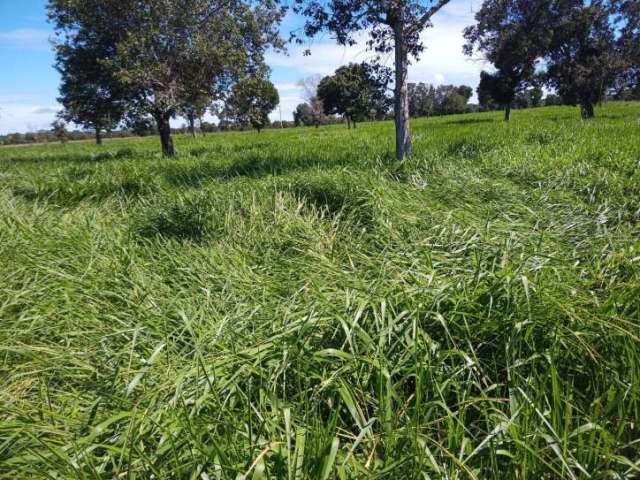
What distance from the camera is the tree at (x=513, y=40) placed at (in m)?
15.1

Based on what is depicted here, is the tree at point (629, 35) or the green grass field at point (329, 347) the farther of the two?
the tree at point (629, 35)

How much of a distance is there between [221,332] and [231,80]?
14.6 m

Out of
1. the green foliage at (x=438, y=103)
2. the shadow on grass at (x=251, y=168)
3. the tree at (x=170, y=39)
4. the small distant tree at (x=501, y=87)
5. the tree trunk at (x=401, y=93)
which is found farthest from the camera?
the green foliage at (x=438, y=103)

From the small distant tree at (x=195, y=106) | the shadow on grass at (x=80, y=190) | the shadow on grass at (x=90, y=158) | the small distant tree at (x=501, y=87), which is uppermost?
the small distant tree at (x=501, y=87)

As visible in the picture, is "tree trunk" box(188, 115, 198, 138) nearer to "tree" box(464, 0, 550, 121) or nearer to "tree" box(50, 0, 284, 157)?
"tree" box(50, 0, 284, 157)

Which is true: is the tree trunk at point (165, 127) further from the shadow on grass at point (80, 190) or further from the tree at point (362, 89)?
the tree at point (362, 89)

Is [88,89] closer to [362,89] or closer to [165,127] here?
[165,127]

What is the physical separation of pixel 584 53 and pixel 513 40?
7.62m

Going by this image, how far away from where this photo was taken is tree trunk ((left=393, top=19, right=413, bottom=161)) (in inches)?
271

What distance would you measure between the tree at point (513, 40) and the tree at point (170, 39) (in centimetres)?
870

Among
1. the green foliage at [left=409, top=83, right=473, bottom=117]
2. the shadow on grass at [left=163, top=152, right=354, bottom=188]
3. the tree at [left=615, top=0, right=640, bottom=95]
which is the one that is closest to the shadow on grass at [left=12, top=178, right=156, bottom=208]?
the shadow on grass at [left=163, top=152, right=354, bottom=188]

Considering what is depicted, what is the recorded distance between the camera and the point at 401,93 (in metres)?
7.25

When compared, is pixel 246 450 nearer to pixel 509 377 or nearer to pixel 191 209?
pixel 509 377

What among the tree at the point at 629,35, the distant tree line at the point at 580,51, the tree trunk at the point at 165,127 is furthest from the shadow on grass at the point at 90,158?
the tree at the point at 629,35
